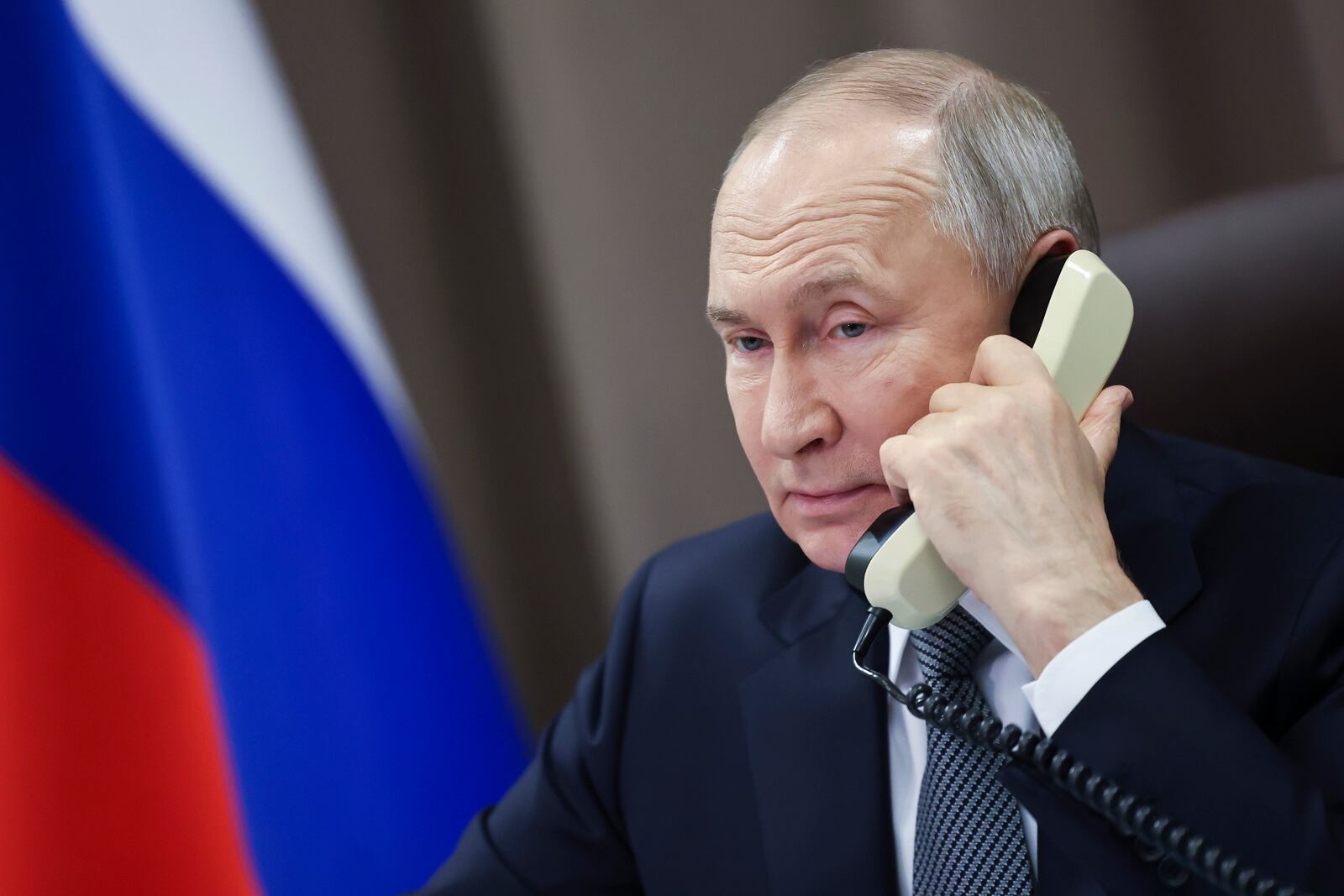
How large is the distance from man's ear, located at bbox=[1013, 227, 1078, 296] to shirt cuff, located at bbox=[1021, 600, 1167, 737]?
37cm

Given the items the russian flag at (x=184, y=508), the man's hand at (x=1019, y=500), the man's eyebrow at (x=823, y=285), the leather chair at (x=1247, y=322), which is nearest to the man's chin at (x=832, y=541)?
the man's hand at (x=1019, y=500)

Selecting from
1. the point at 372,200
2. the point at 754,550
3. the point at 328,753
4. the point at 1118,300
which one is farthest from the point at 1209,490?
the point at 372,200

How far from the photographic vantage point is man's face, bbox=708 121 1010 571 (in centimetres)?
108

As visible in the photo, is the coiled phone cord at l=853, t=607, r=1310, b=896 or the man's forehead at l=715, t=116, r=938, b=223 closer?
the coiled phone cord at l=853, t=607, r=1310, b=896

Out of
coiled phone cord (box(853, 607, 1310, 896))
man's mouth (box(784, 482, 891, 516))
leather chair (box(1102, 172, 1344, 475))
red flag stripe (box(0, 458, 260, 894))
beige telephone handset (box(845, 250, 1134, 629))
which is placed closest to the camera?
coiled phone cord (box(853, 607, 1310, 896))

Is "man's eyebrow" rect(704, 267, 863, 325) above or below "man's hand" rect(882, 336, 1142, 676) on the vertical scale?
above

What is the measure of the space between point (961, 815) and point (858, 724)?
0.18m

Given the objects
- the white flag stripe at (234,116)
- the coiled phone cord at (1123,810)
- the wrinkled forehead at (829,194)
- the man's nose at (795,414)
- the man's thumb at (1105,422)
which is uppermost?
the white flag stripe at (234,116)

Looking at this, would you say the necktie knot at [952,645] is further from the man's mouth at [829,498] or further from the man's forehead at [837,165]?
the man's forehead at [837,165]

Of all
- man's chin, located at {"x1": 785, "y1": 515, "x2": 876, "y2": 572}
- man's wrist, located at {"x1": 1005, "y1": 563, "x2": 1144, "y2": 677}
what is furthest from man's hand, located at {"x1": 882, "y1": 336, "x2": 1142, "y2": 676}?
man's chin, located at {"x1": 785, "y1": 515, "x2": 876, "y2": 572}

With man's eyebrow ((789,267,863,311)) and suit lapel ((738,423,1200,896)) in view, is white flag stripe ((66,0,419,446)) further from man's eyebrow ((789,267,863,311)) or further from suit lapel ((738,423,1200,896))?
man's eyebrow ((789,267,863,311))

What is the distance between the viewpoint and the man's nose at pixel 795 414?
3.62 feet

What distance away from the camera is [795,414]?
3.62 feet

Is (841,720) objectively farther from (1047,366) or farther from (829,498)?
(1047,366)
